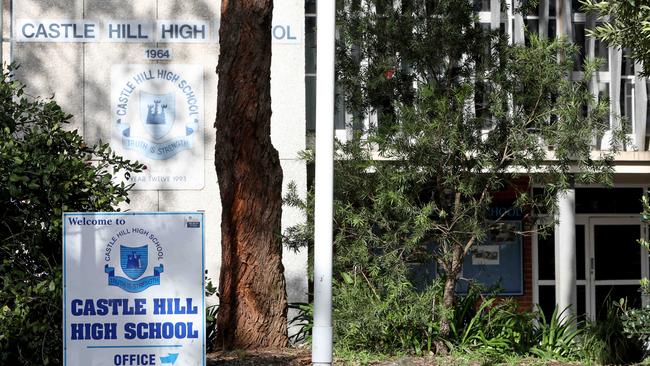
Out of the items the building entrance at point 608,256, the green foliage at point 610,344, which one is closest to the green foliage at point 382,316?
the green foliage at point 610,344

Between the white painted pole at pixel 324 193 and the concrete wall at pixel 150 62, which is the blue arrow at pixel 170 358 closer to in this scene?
the white painted pole at pixel 324 193

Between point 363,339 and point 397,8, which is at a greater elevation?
Result: point 397,8

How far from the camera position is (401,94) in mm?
10906

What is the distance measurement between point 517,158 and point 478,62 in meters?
1.09

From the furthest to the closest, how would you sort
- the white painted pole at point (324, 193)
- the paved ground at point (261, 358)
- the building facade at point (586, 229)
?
the building facade at point (586, 229) → the paved ground at point (261, 358) → the white painted pole at point (324, 193)

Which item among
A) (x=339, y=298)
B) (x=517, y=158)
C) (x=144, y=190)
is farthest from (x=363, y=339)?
(x=144, y=190)

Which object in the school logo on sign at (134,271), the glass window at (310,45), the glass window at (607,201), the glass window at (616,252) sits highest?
the glass window at (310,45)

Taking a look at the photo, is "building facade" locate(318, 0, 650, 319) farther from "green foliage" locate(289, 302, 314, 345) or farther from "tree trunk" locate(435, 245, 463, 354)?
"tree trunk" locate(435, 245, 463, 354)

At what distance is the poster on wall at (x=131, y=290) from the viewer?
761 centimetres

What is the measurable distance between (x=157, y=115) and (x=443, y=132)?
551 centimetres

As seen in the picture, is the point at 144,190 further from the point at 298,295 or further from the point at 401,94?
the point at 401,94

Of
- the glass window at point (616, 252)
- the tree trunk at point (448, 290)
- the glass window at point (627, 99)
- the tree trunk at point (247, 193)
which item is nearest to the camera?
the tree trunk at point (247, 193)

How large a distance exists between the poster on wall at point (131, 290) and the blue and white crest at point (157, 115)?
6793 millimetres

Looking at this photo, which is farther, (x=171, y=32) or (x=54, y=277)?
(x=171, y=32)
